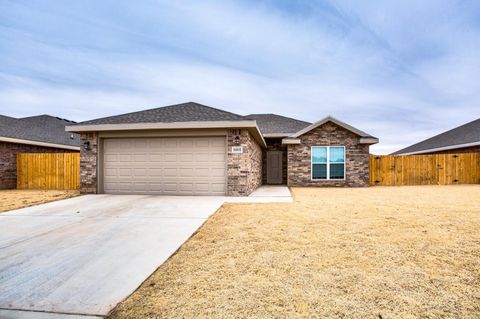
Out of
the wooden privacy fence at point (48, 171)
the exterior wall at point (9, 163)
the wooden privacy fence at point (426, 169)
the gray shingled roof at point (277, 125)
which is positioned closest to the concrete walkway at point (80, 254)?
the wooden privacy fence at point (48, 171)

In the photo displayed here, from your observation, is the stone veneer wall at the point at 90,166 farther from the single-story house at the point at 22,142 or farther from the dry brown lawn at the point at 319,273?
the dry brown lawn at the point at 319,273

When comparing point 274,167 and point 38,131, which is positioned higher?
point 38,131

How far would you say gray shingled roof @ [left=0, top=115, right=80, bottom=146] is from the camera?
45.4 ft

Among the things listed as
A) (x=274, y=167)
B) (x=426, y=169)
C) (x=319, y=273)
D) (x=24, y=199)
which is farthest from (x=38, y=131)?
(x=426, y=169)

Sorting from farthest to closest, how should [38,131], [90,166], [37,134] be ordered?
[38,131] → [37,134] → [90,166]

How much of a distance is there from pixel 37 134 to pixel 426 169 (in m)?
23.8

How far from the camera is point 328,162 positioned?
14.6 meters

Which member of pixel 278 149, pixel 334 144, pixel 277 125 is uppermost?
pixel 277 125

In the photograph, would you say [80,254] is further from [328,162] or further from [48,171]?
[328,162]

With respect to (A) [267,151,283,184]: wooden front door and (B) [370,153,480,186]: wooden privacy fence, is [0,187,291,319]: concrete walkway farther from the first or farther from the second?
(B) [370,153,480,186]: wooden privacy fence

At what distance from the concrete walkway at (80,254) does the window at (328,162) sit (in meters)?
9.50

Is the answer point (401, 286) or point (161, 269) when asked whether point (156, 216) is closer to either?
point (161, 269)

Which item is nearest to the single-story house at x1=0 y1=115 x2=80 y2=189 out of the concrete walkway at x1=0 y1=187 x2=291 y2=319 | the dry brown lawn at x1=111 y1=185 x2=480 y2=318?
the concrete walkway at x1=0 y1=187 x2=291 y2=319

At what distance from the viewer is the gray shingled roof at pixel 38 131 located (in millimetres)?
13827
